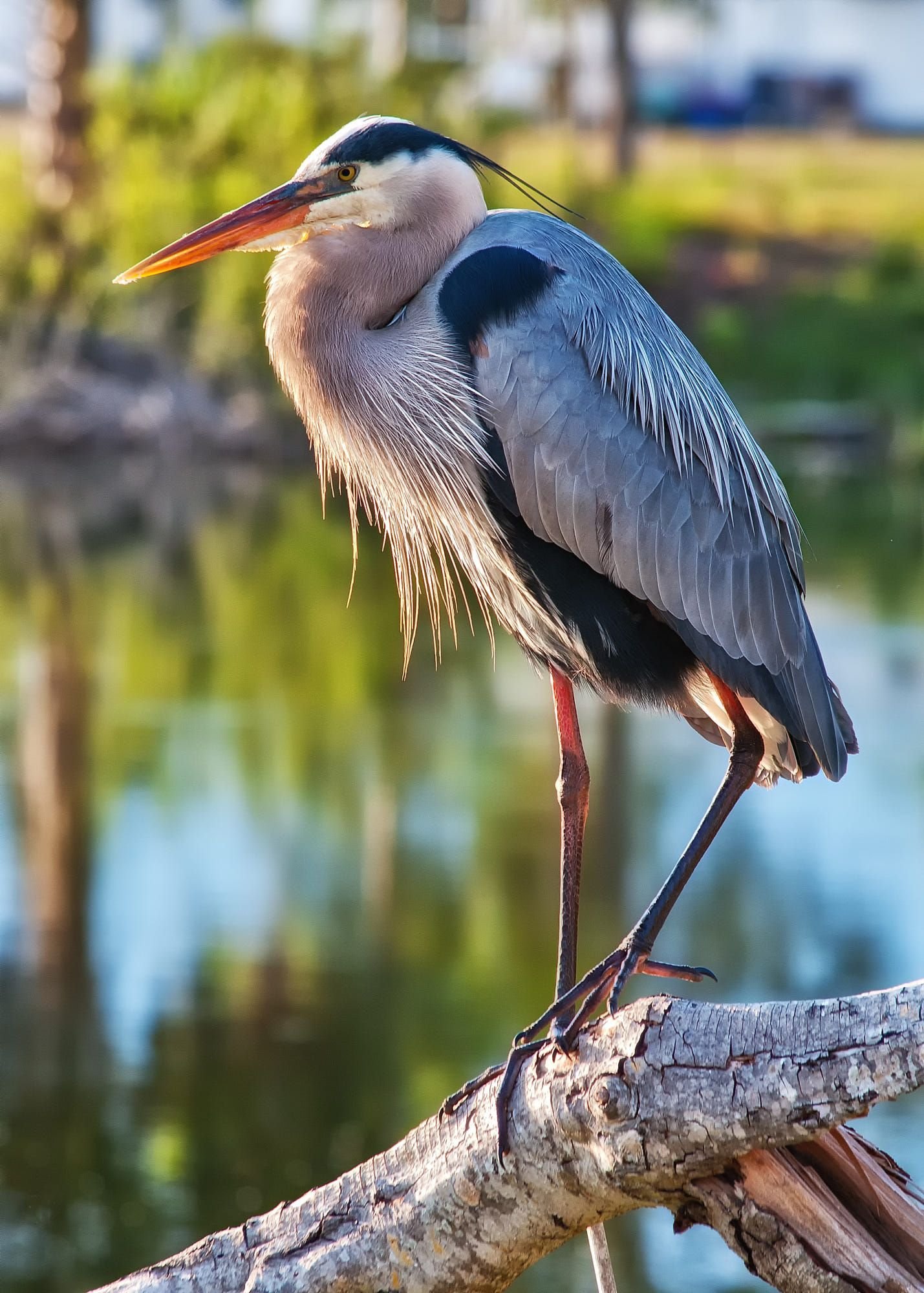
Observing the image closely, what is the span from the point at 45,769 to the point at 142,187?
1479cm

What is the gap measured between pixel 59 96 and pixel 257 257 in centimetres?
334

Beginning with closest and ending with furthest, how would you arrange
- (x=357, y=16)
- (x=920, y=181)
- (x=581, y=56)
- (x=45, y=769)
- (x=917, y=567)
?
1. (x=45, y=769)
2. (x=917, y=567)
3. (x=357, y=16)
4. (x=920, y=181)
5. (x=581, y=56)

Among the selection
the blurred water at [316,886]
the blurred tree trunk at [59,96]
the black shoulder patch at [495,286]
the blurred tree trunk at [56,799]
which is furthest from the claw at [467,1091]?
the blurred tree trunk at [59,96]

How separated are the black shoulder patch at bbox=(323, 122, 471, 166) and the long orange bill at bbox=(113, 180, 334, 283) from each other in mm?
74

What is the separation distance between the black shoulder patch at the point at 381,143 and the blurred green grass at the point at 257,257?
18.9 meters

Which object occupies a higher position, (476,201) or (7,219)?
(476,201)

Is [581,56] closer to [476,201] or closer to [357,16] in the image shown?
[357,16]

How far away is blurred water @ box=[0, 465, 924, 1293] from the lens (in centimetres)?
702

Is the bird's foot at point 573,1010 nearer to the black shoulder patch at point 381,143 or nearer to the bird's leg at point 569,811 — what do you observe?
the bird's leg at point 569,811

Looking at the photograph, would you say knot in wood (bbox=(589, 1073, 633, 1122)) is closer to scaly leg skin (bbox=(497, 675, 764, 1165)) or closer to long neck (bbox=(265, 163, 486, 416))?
scaly leg skin (bbox=(497, 675, 764, 1165))

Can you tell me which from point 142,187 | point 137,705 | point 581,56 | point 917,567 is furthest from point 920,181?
point 137,705

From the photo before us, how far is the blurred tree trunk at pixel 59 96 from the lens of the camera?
23.2 metres

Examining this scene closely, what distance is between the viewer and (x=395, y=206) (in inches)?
144

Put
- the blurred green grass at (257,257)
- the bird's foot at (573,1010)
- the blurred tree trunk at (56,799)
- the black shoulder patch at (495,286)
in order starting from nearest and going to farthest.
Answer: the bird's foot at (573,1010)
the black shoulder patch at (495,286)
the blurred tree trunk at (56,799)
the blurred green grass at (257,257)
